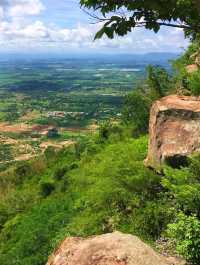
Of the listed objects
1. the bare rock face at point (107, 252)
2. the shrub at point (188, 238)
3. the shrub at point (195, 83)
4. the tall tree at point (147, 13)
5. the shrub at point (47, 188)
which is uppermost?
the tall tree at point (147, 13)

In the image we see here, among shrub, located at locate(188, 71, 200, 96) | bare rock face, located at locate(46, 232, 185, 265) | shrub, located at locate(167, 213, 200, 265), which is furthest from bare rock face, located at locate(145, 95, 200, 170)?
bare rock face, located at locate(46, 232, 185, 265)

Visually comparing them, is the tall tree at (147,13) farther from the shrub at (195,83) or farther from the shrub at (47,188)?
the shrub at (47,188)

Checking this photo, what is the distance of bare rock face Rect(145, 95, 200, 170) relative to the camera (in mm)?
20781

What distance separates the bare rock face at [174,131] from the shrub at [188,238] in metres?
4.78

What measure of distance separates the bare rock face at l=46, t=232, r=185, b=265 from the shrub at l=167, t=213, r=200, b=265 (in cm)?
311

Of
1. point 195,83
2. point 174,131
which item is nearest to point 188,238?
point 174,131

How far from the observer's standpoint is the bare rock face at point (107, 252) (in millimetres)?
11211

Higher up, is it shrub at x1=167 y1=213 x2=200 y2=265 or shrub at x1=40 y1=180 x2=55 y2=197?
shrub at x1=167 y1=213 x2=200 y2=265

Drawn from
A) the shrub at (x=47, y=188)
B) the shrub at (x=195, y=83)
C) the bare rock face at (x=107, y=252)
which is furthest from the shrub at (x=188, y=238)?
the shrub at (x=47, y=188)

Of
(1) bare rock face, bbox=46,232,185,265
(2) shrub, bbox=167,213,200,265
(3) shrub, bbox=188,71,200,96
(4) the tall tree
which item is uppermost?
(4) the tall tree

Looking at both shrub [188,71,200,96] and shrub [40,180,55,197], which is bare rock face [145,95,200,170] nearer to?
shrub [188,71,200,96]

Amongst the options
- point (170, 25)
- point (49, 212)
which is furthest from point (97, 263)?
point (49, 212)

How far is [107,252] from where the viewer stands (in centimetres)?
1145

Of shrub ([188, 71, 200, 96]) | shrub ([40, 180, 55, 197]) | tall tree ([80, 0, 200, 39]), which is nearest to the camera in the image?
tall tree ([80, 0, 200, 39])
